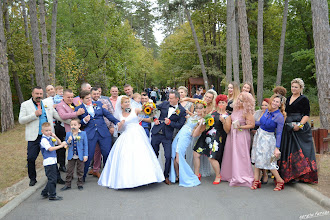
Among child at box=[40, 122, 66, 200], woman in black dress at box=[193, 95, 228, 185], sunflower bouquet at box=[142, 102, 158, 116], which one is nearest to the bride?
sunflower bouquet at box=[142, 102, 158, 116]

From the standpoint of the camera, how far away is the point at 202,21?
120ft

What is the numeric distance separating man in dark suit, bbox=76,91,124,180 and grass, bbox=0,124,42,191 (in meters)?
1.91

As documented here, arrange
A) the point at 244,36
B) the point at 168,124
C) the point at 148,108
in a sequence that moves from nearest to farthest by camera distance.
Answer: the point at 168,124 → the point at 148,108 → the point at 244,36

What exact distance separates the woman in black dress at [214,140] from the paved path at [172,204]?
59 cm

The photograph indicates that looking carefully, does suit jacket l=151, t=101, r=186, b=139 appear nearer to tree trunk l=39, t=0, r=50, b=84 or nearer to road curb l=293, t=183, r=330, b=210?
road curb l=293, t=183, r=330, b=210

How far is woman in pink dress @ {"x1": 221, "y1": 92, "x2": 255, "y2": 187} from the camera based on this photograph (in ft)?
22.8

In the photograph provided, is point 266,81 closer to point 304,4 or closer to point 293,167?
point 304,4

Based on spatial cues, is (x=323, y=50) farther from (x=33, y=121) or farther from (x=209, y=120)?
(x=33, y=121)

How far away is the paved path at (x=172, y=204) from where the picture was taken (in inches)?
209

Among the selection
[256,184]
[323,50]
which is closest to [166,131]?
[256,184]

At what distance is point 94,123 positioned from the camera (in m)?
7.69

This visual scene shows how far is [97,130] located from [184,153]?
2.30 meters

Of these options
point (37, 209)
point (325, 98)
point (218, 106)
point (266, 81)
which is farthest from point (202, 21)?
point (37, 209)

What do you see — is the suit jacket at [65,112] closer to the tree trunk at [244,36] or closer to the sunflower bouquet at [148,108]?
the sunflower bouquet at [148,108]
